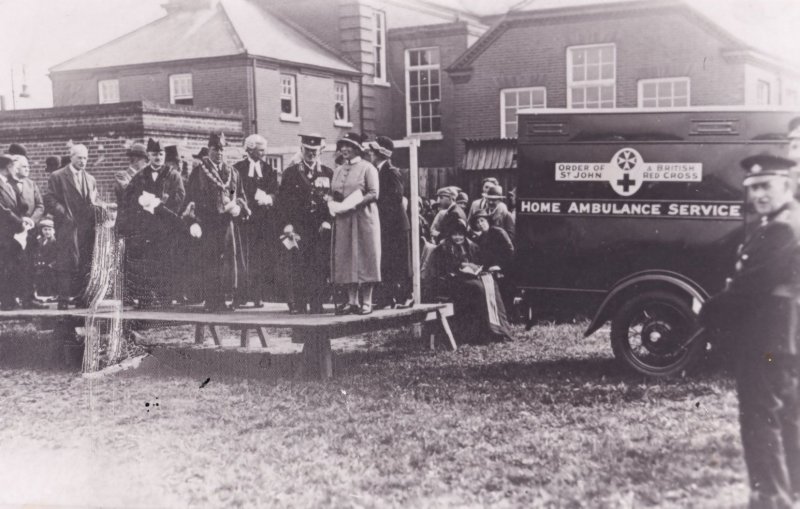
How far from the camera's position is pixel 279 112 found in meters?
19.0

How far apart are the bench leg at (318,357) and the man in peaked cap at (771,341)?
363 cm

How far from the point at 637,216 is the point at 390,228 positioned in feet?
8.01

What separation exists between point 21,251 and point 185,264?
5.12 feet

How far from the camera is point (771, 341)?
3.48m

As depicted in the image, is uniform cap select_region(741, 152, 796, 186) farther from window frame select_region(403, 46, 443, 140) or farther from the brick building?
window frame select_region(403, 46, 443, 140)

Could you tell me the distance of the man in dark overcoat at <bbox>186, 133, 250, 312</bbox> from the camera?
7.77 meters

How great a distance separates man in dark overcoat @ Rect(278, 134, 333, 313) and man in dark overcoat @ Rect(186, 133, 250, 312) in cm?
61

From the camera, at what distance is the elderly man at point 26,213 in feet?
25.3

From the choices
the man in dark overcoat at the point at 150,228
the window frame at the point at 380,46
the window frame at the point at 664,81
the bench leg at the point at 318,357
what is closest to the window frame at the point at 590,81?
the window frame at the point at 664,81

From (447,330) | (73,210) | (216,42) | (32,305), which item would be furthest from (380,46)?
(447,330)

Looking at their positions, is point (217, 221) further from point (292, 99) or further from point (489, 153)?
point (292, 99)

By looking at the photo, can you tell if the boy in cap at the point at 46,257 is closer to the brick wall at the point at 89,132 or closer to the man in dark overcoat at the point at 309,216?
the brick wall at the point at 89,132

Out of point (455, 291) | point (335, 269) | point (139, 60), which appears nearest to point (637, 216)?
point (335, 269)

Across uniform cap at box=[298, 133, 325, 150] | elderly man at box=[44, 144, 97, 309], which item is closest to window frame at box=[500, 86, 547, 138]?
uniform cap at box=[298, 133, 325, 150]
